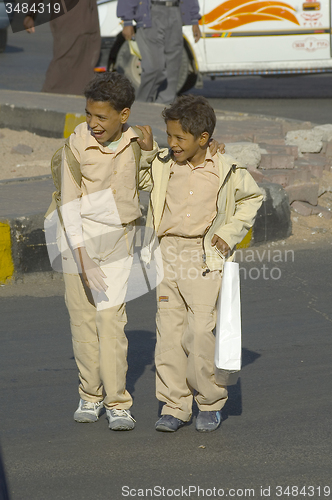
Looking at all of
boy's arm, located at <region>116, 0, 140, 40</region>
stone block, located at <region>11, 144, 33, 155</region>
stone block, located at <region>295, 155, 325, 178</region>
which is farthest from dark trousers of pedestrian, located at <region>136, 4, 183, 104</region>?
stone block, located at <region>295, 155, 325, 178</region>

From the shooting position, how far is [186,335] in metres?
3.36

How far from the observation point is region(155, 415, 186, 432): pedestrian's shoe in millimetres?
3357

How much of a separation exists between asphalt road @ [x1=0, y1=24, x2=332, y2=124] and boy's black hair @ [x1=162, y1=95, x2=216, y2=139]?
727cm

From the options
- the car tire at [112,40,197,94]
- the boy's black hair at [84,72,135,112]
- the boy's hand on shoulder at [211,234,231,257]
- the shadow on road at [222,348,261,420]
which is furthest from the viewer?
the car tire at [112,40,197,94]

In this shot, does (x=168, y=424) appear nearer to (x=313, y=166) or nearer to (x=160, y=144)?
(x=160, y=144)

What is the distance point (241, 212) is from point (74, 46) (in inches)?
317

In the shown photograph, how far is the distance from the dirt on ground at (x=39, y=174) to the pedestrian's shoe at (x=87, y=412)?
1600 mm

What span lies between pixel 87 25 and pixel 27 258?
20.7 feet

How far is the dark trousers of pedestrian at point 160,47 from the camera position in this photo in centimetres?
934

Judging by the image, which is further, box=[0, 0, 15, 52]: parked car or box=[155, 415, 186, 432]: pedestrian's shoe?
box=[0, 0, 15, 52]: parked car

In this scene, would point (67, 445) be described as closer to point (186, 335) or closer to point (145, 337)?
point (186, 335)

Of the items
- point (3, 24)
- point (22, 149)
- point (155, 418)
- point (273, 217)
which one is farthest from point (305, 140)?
point (3, 24)

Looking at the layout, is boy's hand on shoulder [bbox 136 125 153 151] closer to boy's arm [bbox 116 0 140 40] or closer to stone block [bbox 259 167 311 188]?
stone block [bbox 259 167 311 188]

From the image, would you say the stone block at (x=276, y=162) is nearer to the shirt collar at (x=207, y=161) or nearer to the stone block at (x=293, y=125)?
the stone block at (x=293, y=125)
